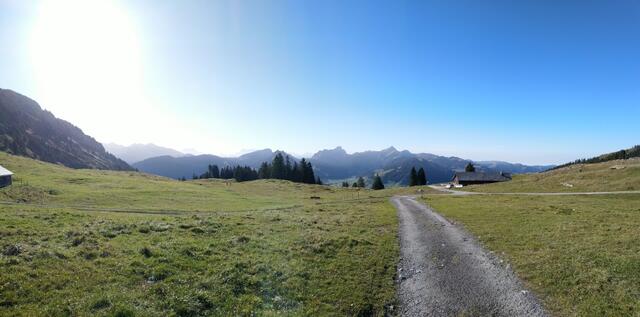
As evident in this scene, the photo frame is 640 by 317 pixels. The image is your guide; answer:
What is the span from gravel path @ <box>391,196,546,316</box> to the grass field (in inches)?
32.6

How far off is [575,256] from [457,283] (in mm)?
7450

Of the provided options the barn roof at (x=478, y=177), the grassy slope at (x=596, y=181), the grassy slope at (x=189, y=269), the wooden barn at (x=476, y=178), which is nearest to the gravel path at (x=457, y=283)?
the grassy slope at (x=189, y=269)

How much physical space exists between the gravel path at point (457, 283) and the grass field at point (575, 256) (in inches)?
32.6

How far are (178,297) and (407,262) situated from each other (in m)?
11.6

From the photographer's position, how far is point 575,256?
1614cm

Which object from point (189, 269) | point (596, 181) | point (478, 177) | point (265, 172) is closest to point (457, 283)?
point (189, 269)

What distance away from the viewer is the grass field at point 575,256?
1153 centimetres

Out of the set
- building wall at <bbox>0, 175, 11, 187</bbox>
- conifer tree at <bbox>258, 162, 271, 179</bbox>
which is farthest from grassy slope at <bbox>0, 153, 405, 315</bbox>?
conifer tree at <bbox>258, 162, 271, 179</bbox>

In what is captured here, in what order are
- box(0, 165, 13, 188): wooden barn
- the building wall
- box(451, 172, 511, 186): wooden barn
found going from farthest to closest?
box(451, 172, 511, 186): wooden barn < box(0, 165, 13, 188): wooden barn < the building wall

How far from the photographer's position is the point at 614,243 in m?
18.0

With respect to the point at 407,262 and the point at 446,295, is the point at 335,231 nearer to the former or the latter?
the point at 407,262

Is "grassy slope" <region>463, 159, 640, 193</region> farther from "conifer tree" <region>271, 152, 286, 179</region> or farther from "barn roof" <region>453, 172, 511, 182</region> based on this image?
"conifer tree" <region>271, 152, 286, 179</region>

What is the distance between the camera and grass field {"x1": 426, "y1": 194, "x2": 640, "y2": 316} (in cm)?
1153

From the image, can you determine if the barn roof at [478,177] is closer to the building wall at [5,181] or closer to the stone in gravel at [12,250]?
the stone in gravel at [12,250]
